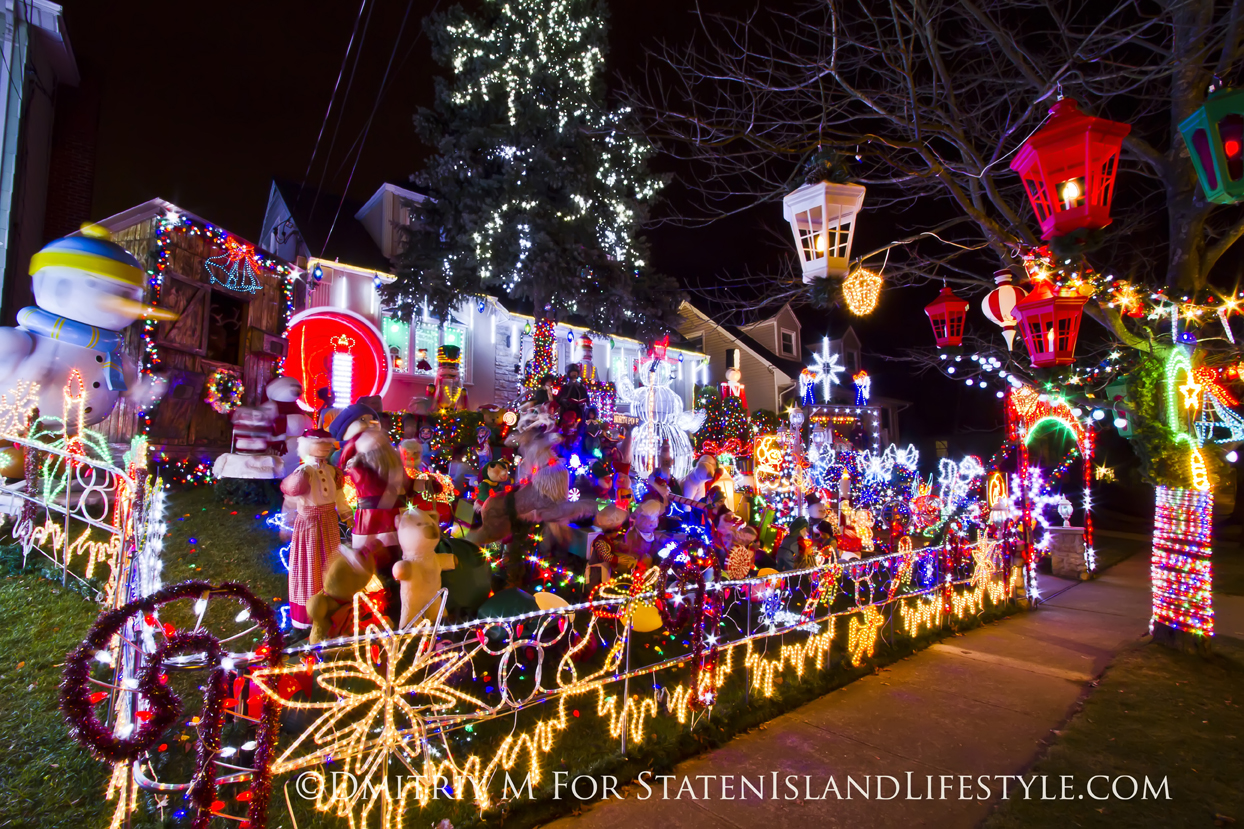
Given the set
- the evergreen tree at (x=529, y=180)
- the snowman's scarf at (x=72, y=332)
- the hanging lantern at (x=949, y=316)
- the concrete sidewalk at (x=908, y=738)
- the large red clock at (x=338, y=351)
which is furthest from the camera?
the evergreen tree at (x=529, y=180)

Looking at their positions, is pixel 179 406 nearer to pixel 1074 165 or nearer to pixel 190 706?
pixel 190 706

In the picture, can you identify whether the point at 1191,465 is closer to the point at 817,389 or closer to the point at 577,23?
the point at 577,23

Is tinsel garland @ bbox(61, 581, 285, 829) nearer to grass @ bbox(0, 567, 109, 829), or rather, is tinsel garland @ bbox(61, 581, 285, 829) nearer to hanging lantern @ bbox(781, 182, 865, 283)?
grass @ bbox(0, 567, 109, 829)

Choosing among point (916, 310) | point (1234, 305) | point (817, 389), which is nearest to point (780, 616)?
point (1234, 305)

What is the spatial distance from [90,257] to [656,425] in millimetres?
9668

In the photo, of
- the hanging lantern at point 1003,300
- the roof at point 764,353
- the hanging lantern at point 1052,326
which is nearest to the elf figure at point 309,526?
the hanging lantern at point 1052,326

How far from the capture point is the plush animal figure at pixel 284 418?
8305 mm

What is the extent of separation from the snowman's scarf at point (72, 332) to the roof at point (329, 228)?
8931mm

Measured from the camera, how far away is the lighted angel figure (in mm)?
13008

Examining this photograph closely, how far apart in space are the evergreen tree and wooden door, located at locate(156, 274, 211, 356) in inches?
221

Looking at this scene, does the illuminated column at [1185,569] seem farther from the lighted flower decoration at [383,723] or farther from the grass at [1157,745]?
the lighted flower decoration at [383,723]

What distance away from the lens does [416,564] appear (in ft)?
14.8

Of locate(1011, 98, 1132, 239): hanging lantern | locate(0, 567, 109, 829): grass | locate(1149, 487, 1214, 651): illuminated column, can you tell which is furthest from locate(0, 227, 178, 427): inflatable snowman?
locate(1149, 487, 1214, 651): illuminated column

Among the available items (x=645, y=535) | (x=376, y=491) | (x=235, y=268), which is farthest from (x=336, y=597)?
(x=235, y=268)
